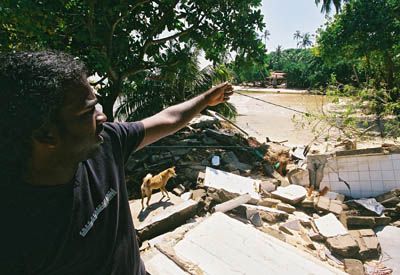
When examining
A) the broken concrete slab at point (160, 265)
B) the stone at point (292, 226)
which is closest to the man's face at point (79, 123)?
the broken concrete slab at point (160, 265)

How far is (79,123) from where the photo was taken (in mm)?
990

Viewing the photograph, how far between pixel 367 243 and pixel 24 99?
444 centimetres

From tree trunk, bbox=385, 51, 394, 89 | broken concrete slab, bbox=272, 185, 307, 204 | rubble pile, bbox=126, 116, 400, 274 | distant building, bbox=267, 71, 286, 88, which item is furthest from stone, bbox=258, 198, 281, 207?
distant building, bbox=267, 71, 286, 88

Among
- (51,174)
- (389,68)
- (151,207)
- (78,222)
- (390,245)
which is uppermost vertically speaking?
(51,174)

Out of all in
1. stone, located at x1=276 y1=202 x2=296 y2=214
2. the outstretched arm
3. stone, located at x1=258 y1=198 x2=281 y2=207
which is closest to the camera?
the outstretched arm

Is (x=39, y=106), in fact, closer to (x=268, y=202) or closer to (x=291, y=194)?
(x=268, y=202)

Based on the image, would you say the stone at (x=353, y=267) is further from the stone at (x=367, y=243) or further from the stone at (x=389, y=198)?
the stone at (x=389, y=198)

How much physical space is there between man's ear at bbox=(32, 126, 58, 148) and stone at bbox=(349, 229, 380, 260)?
408 cm

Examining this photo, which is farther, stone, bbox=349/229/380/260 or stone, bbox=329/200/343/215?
stone, bbox=329/200/343/215

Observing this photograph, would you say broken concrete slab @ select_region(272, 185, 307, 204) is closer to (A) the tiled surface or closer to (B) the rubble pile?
(B) the rubble pile

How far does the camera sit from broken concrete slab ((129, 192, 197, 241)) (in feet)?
12.3

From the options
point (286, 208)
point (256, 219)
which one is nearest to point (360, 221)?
point (286, 208)

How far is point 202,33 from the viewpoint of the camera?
19.3 ft

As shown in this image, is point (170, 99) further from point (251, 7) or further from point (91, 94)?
point (91, 94)
